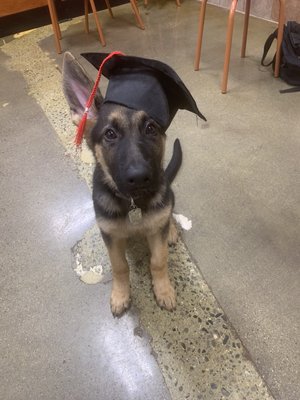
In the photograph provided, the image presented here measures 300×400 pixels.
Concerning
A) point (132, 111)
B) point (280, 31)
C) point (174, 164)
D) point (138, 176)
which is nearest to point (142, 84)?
point (132, 111)

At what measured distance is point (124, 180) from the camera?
1271mm

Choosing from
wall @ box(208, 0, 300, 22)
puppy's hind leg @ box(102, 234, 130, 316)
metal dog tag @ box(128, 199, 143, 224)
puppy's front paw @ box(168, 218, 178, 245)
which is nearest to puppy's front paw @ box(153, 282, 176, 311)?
puppy's hind leg @ box(102, 234, 130, 316)

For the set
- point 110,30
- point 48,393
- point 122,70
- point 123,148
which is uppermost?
point 122,70

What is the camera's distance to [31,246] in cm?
218

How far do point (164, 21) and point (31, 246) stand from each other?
3982 millimetres

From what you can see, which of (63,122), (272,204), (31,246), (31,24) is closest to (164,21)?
(31,24)

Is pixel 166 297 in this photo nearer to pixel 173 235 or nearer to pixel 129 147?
pixel 173 235

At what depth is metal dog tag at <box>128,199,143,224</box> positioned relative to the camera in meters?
1.53

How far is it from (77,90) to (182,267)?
114 centimetres

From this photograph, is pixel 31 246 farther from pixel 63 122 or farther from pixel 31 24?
pixel 31 24

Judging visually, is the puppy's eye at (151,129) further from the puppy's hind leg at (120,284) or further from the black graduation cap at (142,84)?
the puppy's hind leg at (120,284)

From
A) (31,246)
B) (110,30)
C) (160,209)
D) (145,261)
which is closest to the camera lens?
(160,209)

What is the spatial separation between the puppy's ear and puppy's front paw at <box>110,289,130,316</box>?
840 mm

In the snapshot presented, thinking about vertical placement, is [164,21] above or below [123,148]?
below
